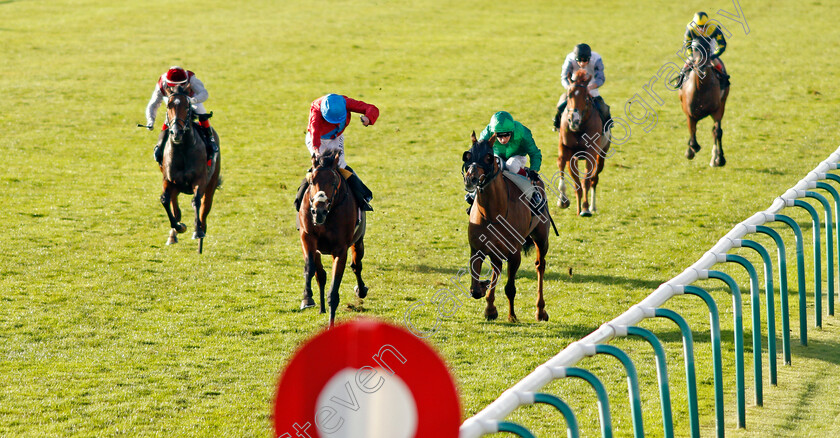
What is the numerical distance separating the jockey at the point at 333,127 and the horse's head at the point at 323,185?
35cm

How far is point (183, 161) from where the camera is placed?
955 centimetres

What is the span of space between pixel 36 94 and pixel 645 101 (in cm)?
1197

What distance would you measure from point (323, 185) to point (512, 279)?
172 cm

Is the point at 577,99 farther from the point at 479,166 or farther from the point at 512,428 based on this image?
the point at 512,428

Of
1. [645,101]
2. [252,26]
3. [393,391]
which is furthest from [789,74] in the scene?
[393,391]

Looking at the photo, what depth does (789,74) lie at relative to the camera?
67.9ft

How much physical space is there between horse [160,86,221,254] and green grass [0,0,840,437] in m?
0.58

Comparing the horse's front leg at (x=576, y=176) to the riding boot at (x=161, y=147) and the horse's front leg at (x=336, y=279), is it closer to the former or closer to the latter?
the horse's front leg at (x=336, y=279)

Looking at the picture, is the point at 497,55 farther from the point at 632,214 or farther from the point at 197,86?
the point at 197,86

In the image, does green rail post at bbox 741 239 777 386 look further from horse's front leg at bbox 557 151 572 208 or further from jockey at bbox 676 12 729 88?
jockey at bbox 676 12 729 88

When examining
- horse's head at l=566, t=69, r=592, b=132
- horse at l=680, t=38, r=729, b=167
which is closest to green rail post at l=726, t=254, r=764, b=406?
horse's head at l=566, t=69, r=592, b=132

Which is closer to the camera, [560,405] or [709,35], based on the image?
[560,405]

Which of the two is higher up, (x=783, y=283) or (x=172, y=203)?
(x=172, y=203)

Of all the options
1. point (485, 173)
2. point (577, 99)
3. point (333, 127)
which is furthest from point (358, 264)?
point (577, 99)
